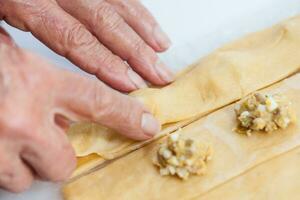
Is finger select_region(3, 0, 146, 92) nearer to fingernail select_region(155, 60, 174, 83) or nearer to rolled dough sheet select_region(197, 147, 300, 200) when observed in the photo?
fingernail select_region(155, 60, 174, 83)

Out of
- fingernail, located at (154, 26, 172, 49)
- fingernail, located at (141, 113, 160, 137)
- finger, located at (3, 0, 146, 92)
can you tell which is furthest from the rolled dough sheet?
fingernail, located at (154, 26, 172, 49)

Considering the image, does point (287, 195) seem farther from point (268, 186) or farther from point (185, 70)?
point (185, 70)

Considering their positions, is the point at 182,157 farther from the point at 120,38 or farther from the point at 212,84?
the point at 120,38

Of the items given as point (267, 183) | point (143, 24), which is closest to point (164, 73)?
point (143, 24)

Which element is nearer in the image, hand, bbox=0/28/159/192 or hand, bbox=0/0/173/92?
hand, bbox=0/28/159/192

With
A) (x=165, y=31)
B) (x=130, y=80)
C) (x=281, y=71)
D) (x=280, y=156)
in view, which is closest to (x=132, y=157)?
(x=130, y=80)
